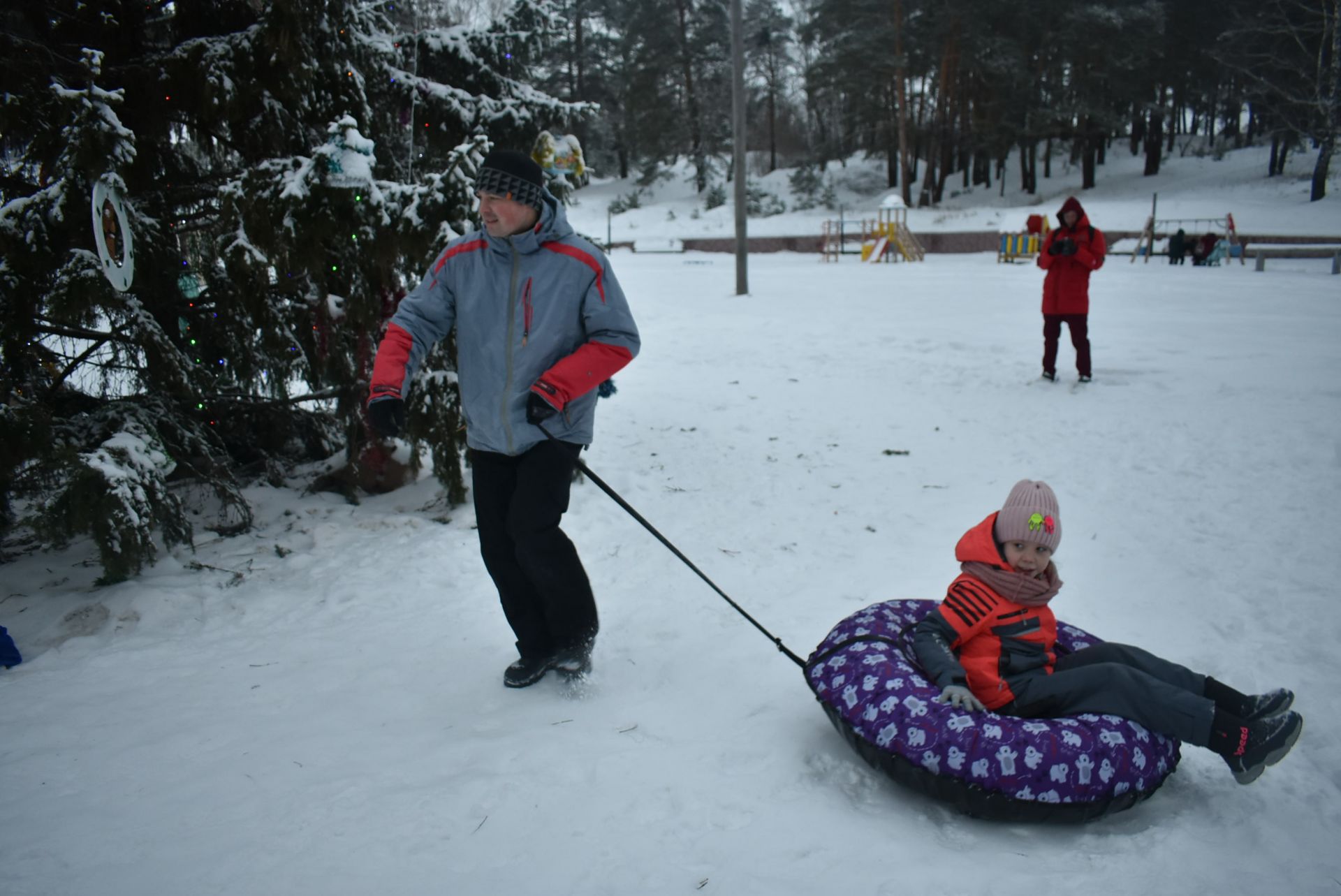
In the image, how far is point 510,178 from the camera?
2.71 m

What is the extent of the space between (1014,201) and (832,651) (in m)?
36.5

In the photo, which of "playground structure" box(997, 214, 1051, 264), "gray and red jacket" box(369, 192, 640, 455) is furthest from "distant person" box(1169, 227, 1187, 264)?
"gray and red jacket" box(369, 192, 640, 455)

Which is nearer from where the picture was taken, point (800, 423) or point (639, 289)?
point (800, 423)

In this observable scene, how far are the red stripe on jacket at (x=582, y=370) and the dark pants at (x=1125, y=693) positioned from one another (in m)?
1.62

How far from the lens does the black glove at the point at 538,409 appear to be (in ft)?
8.71

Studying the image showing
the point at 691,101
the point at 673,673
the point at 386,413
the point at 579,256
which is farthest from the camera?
the point at 691,101

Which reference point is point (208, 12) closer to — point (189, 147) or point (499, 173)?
point (189, 147)

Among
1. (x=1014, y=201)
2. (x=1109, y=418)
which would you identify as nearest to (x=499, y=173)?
(x=1109, y=418)

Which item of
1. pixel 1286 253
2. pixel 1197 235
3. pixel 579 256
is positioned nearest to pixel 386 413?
pixel 579 256

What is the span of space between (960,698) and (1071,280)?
6021 millimetres

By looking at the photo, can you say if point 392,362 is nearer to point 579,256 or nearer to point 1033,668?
point 579,256

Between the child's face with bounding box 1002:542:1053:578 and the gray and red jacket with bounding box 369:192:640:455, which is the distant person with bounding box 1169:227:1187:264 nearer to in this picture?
the child's face with bounding box 1002:542:1053:578

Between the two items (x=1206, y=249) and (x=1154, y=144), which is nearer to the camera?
(x=1206, y=249)

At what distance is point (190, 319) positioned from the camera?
4.26 m
